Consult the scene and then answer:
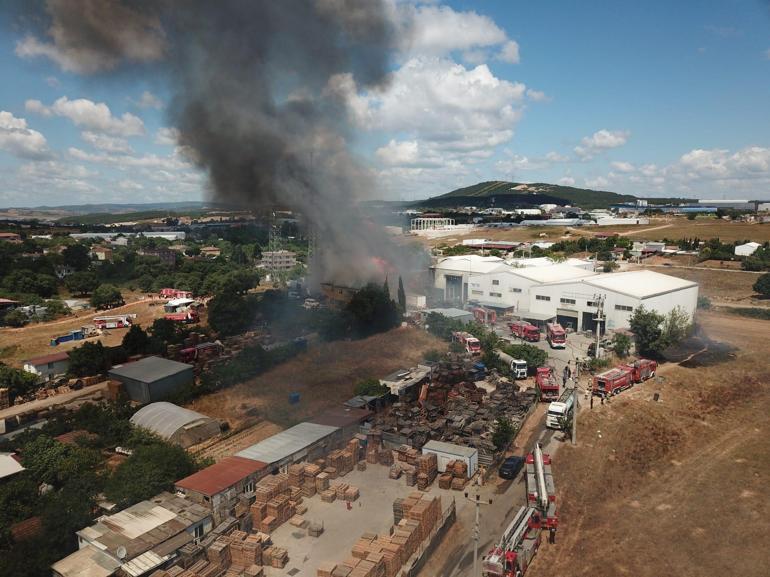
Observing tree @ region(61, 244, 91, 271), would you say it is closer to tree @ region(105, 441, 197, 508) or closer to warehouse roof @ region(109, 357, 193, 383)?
warehouse roof @ region(109, 357, 193, 383)

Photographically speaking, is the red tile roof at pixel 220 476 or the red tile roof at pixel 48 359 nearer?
the red tile roof at pixel 220 476

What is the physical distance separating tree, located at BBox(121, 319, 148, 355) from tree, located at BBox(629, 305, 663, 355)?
913 inches

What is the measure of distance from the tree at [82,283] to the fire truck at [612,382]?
41.1 m

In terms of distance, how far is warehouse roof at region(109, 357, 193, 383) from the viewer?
20.4 metres

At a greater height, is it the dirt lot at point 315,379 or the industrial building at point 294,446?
the industrial building at point 294,446

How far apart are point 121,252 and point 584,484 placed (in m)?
63.1

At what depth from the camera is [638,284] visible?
2903 centimetres

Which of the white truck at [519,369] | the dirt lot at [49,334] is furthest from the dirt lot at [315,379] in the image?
the dirt lot at [49,334]

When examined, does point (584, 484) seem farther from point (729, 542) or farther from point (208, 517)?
point (208, 517)

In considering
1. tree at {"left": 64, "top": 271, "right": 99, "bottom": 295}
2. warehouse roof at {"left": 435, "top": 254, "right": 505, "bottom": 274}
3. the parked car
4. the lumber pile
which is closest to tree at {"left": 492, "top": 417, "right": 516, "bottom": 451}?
the parked car

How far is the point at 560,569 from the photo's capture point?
407 inches

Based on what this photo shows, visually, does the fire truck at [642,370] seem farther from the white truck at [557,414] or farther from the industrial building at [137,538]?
the industrial building at [137,538]

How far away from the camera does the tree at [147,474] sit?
11.8m

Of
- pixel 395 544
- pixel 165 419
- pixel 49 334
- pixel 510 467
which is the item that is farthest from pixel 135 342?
pixel 395 544
